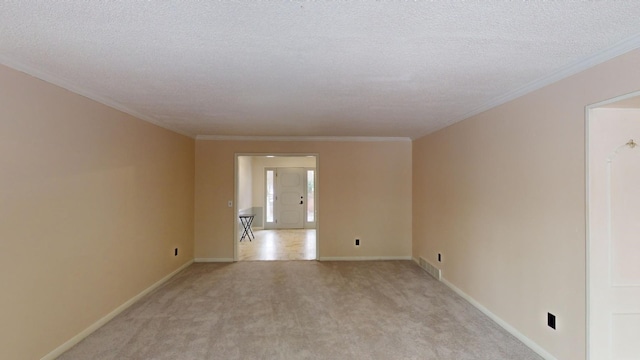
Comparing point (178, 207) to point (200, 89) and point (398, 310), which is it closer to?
point (200, 89)

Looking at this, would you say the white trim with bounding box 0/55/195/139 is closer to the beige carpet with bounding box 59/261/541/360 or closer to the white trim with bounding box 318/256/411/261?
the beige carpet with bounding box 59/261/541/360

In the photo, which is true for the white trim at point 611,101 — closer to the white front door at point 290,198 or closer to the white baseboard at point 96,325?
the white baseboard at point 96,325

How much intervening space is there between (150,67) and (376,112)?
232cm

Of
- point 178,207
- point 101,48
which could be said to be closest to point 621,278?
point 101,48

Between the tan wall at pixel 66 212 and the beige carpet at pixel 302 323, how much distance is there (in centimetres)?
35

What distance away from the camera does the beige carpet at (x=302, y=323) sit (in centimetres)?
251

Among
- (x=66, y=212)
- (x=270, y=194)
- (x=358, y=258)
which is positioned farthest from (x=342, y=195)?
(x=270, y=194)

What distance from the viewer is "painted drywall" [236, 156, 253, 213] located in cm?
811

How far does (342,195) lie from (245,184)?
12.9 feet

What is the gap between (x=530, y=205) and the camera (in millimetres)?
2561

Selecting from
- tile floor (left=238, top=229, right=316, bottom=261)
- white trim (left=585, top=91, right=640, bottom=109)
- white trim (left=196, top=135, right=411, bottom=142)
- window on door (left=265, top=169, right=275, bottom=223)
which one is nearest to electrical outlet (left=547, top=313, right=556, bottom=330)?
white trim (left=585, top=91, right=640, bottom=109)

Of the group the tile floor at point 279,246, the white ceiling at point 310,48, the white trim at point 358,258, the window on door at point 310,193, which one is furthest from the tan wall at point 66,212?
the window on door at point 310,193

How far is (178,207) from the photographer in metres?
4.69

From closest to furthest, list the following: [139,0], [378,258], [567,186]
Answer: [139,0], [567,186], [378,258]
